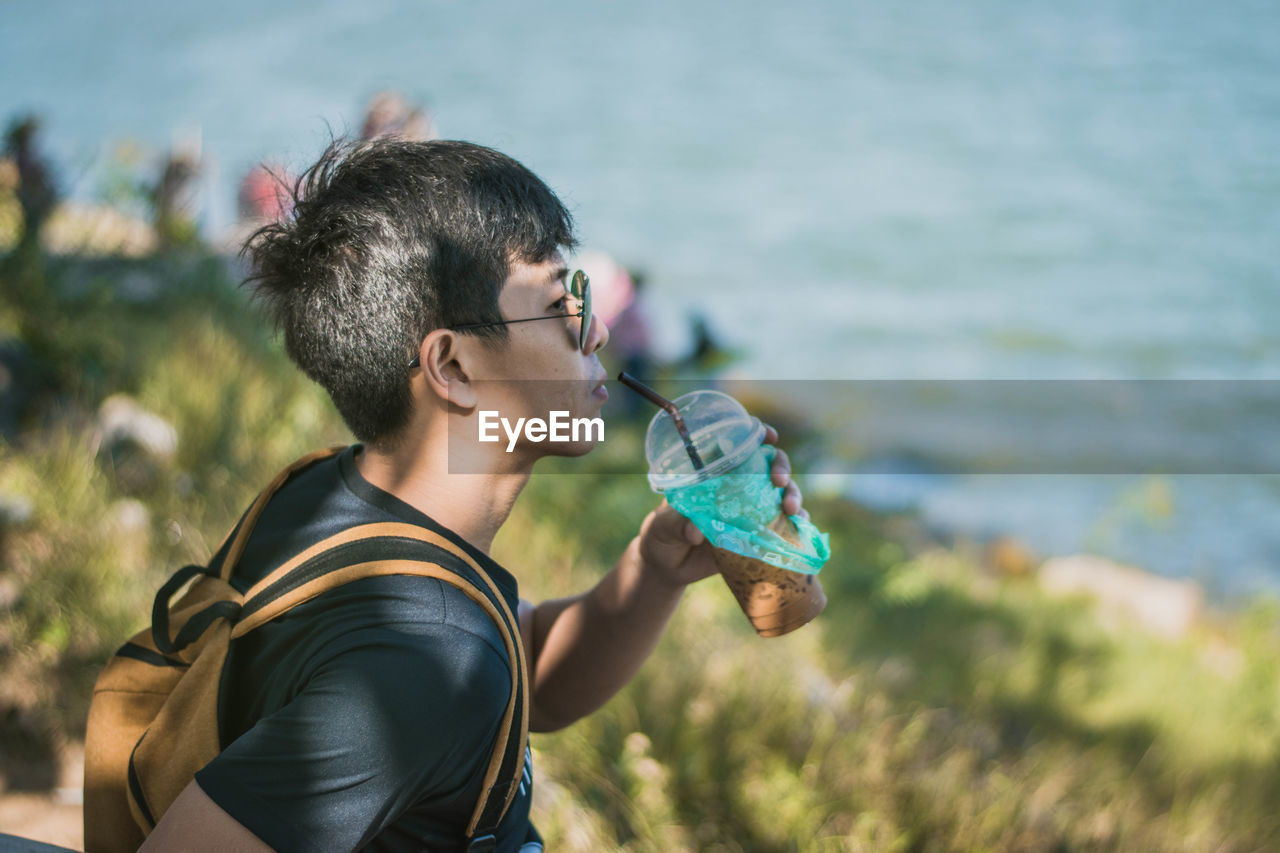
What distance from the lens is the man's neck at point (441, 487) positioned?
5.86ft

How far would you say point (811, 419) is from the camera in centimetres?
1068

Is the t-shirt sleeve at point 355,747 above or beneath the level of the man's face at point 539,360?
beneath

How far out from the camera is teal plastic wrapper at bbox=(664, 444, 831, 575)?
2.02 meters

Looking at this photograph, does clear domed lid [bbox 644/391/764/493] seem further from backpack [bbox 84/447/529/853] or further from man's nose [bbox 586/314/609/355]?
backpack [bbox 84/447/529/853]

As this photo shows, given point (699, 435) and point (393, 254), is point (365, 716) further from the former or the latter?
point (699, 435)

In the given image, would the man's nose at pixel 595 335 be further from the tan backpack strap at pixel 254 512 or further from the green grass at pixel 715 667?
the green grass at pixel 715 667

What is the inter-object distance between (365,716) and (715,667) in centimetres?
284

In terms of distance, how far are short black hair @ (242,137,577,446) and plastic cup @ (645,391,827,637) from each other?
0.50m

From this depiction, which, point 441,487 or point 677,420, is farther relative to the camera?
point 677,420

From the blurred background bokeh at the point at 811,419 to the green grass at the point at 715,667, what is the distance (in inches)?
0.8

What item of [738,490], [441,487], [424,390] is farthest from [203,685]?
[738,490]

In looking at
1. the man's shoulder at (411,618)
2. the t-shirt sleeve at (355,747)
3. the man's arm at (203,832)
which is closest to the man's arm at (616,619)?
the man's shoulder at (411,618)

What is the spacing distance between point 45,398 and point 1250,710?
6.96 meters

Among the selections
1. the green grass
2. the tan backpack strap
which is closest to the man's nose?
the tan backpack strap
